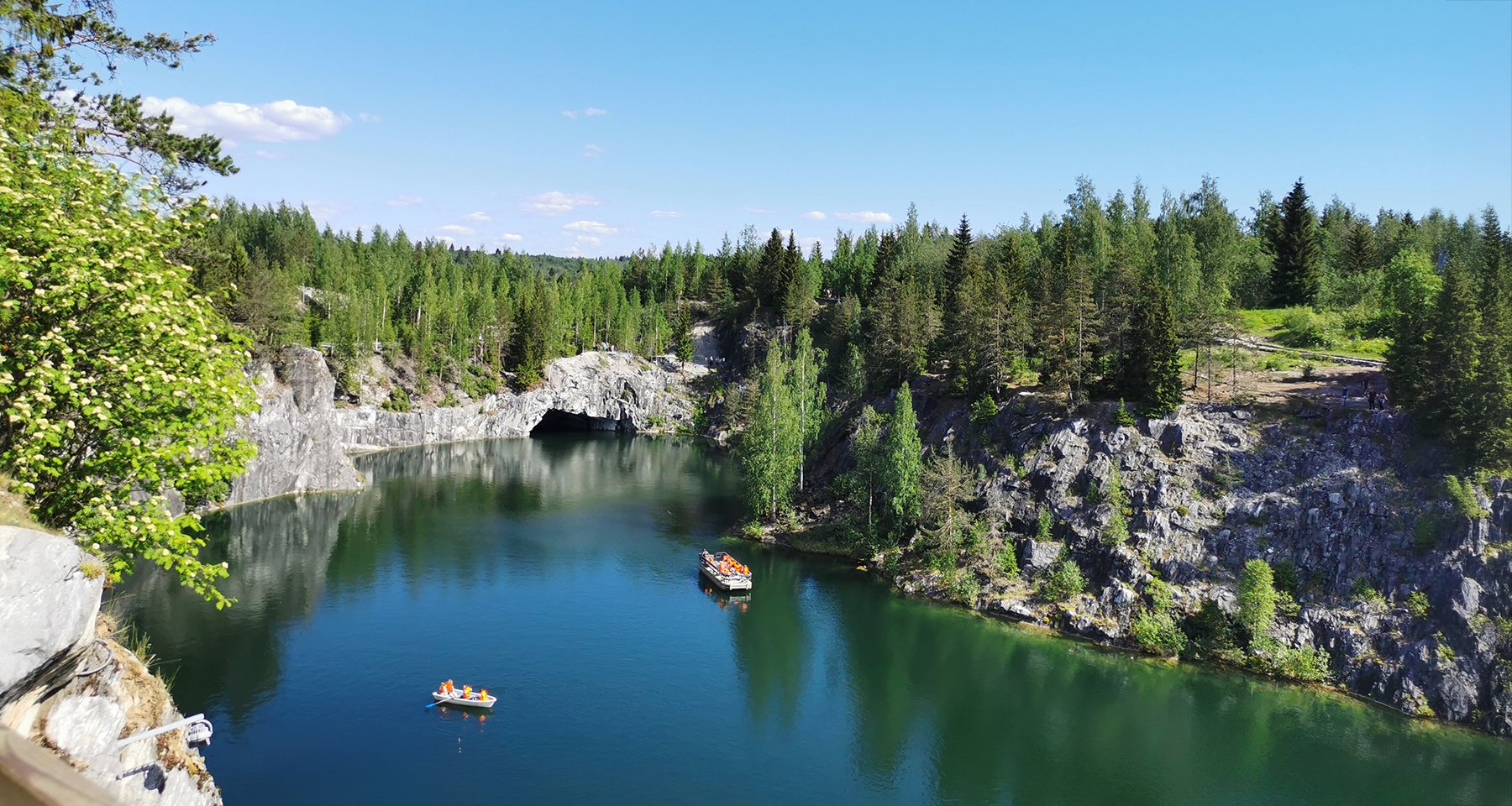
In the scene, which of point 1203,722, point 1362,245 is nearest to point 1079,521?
point 1203,722

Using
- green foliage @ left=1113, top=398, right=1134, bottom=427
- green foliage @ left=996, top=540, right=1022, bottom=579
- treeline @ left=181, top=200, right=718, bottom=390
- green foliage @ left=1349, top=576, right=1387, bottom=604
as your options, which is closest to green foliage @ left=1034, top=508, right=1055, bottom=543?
green foliage @ left=996, top=540, right=1022, bottom=579

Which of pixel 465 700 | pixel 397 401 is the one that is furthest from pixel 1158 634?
pixel 397 401

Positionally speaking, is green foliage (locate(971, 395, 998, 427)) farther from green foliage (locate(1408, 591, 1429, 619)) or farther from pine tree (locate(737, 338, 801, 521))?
green foliage (locate(1408, 591, 1429, 619))

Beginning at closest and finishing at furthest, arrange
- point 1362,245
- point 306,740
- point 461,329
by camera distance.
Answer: point 306,740 → point 1362,245 → point 461,329

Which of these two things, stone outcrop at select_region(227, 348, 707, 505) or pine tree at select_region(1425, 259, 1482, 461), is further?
stone outcrop at select_region(227, 348, 707, 505)

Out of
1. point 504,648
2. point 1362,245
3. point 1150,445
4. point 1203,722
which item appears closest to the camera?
point 1203,722

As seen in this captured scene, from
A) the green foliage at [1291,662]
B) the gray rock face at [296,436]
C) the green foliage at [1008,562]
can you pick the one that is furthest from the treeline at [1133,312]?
the gray rock face at [296,436]

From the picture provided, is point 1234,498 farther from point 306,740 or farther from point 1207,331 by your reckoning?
point 306,740
